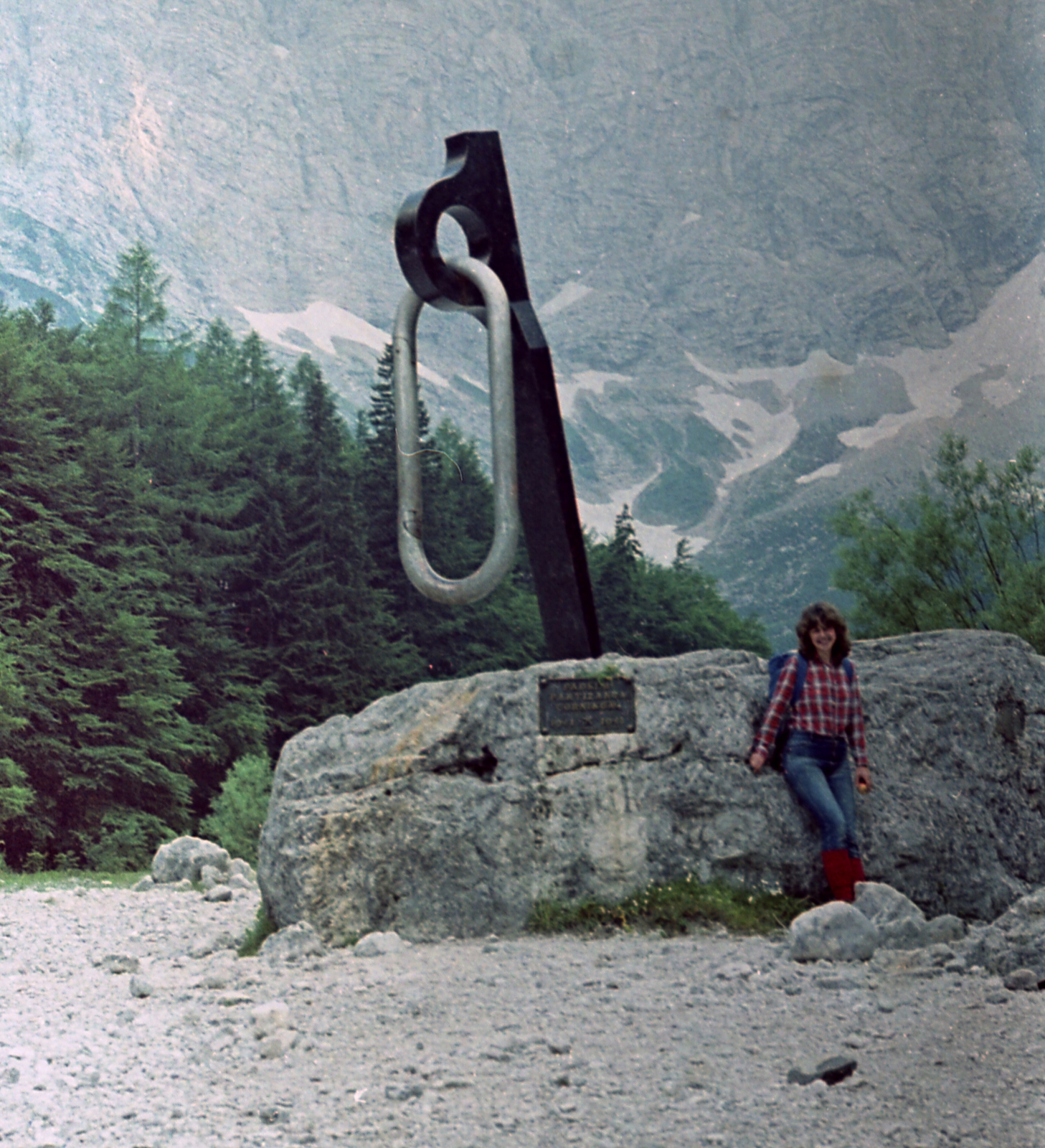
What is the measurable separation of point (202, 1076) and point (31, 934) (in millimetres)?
2999

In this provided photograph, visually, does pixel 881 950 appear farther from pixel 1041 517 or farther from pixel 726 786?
pixel 1041 517

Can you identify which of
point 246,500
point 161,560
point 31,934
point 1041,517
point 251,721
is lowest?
point 31,934

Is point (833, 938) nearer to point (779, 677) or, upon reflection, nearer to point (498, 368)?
point (779, 677)

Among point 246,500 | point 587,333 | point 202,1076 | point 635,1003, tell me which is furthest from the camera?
point 587,333

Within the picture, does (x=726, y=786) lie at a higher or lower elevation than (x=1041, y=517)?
lower

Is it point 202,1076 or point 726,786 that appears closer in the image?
point 202,1076

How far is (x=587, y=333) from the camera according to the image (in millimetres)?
38562

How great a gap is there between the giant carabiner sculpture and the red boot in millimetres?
1645

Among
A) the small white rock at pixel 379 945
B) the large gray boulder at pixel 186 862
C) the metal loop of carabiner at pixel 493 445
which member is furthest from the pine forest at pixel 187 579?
the small white rock at pixel 379 945

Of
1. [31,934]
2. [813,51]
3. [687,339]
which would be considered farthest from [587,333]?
[31,934]

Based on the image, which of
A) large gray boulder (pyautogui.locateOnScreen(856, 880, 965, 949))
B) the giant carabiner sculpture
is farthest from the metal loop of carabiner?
large gray boulder (pyautogui.locateOnScreen(856, 880, 965, 949))

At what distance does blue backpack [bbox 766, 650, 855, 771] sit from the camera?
5137mm

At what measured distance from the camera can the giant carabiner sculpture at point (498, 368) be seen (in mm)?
5562

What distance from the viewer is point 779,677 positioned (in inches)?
204
